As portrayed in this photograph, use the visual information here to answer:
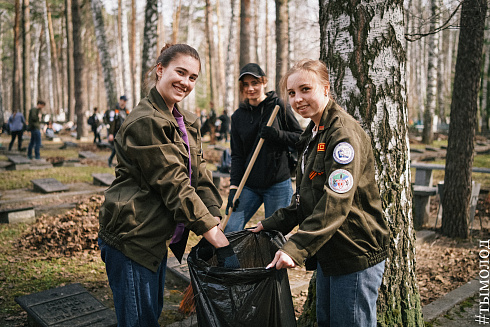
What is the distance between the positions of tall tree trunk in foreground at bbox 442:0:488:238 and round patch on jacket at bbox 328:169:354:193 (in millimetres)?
5100

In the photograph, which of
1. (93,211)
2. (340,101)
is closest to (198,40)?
(93,211)

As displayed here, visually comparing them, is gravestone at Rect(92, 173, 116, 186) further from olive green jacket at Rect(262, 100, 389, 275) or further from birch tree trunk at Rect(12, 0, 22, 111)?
birch tree trunk at Rect(12, 0, 22, 111)

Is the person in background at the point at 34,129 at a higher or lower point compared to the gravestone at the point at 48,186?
higher

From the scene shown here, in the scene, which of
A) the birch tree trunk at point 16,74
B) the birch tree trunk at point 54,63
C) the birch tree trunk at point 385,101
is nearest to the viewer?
the birch tree trunk at point 385,101

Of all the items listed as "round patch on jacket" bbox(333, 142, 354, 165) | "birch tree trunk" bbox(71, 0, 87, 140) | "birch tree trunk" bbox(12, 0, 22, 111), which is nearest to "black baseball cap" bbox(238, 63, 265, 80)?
"round patch on jacket" bbox(333, 142, 354, 165)

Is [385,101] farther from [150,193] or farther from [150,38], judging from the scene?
[150,38]

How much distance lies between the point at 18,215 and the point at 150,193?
5.69 meters

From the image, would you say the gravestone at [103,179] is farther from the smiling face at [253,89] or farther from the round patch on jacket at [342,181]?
the round patch on jacket at [342,181]

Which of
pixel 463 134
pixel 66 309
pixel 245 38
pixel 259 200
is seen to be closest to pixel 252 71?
pixel 259 200

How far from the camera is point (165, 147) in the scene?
2055mm

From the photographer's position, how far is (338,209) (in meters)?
1.94

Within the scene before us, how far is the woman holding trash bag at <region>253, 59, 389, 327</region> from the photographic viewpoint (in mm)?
1941

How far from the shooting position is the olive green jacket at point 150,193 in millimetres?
2037

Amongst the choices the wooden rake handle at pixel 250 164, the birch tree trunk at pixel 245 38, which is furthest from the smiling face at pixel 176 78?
the birch tree trunk at pixel 245 38
